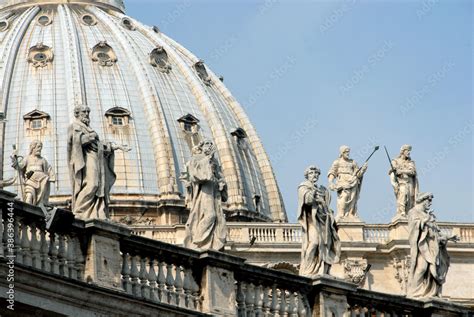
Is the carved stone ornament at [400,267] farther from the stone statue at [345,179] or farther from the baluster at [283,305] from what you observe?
the baluster at [283,305]

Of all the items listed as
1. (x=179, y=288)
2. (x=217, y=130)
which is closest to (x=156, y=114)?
(x=217, y=130)

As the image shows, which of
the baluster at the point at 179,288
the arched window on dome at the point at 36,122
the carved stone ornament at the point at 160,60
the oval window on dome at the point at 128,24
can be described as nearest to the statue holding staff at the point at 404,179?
the baluster at the point at 179,288

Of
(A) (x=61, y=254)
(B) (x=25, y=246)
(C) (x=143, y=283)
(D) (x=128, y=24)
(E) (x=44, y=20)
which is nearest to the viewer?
(B) (x=25, y=246)

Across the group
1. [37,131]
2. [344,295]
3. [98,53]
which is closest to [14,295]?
[344,295]

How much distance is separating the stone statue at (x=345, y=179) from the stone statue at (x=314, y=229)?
4434 centimetres

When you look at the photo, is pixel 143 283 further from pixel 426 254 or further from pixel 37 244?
pixel 426 254

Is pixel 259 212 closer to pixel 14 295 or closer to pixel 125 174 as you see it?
pixel 125 174

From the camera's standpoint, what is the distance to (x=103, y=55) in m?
133

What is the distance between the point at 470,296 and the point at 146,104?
54.3m

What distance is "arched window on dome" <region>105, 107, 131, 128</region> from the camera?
127475mm

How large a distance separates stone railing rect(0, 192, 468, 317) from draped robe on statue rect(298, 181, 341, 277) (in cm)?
39

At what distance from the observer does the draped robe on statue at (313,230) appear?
31453 mm

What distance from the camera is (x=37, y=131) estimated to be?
410 ft

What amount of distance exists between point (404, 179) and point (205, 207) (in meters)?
45.7
